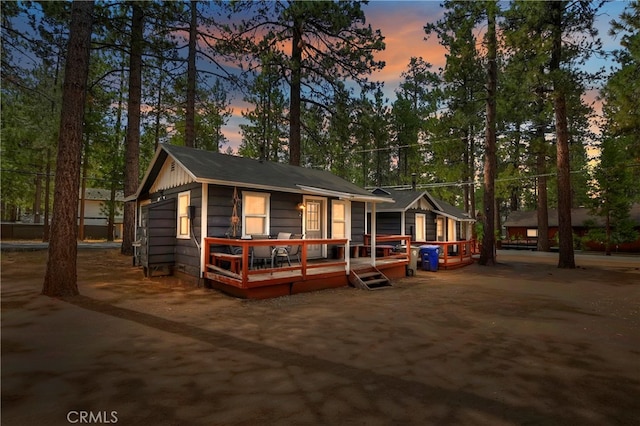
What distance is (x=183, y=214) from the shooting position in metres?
10.1

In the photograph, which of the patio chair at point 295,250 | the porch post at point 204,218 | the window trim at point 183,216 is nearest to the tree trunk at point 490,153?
the patio chair at point 295,250

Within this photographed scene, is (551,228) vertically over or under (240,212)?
under

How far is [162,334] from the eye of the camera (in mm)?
5074

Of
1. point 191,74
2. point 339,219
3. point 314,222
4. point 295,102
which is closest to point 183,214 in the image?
point 314,222

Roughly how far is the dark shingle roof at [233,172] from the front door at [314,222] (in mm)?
687

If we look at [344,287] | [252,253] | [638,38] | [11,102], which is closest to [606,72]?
[638,38]

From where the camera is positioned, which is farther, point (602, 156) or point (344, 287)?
point (602, 156)

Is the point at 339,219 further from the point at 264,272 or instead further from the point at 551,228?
the point at 551,228

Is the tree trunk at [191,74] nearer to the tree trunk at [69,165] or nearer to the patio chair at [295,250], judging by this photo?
the tree trunk at [69,165]

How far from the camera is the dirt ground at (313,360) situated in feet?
9.70

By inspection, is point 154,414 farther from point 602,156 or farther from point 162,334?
point 602,156

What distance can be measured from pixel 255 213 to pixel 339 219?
12.1 feet

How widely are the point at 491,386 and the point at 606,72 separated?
16342 mm

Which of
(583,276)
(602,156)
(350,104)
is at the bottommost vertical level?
(583,276)
